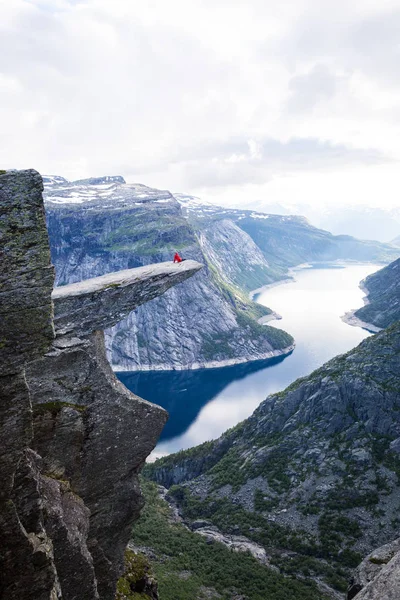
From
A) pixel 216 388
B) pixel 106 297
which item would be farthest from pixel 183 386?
pixel 106 297

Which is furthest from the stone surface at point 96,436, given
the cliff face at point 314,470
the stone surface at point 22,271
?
the cliff face at point 314,470

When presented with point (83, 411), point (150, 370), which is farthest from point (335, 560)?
point (150, 370)

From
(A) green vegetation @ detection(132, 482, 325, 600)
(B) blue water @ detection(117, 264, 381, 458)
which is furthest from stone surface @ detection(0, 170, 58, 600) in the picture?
(B) blue water @ detection(117, 264, 381, 458)

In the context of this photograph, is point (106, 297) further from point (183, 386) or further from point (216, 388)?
point (183, 386)

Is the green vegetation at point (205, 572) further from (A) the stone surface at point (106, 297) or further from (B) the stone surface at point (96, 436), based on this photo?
(A) the stone surface at point (106, 297)

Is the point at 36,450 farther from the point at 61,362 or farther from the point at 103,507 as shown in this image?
the point at 103,507

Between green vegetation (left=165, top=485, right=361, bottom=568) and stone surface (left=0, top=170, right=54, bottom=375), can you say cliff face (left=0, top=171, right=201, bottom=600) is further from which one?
green vegetation (left=165, top=485, right=361, bottom=568)
